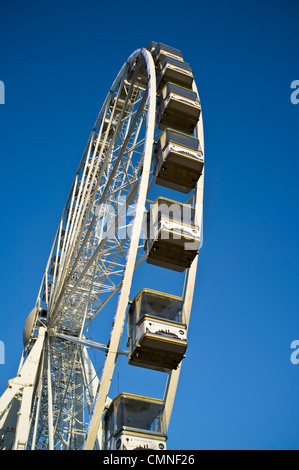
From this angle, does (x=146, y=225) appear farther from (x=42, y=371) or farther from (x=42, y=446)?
(x=42, y=446)

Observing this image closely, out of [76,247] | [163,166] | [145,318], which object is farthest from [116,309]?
[76,247]

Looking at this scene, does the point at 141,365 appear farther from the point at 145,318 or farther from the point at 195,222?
the point at 195,222

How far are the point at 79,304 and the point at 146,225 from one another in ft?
25.3

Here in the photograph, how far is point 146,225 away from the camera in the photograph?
1310 centimetres

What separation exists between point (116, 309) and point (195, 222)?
151 inches

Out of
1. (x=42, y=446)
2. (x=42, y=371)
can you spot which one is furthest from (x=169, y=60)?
(x=42, y=446)

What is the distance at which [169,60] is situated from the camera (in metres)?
17.2

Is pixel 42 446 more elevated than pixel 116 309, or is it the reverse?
pixel 116 309

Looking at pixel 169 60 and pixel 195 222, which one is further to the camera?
pixel 169 60
